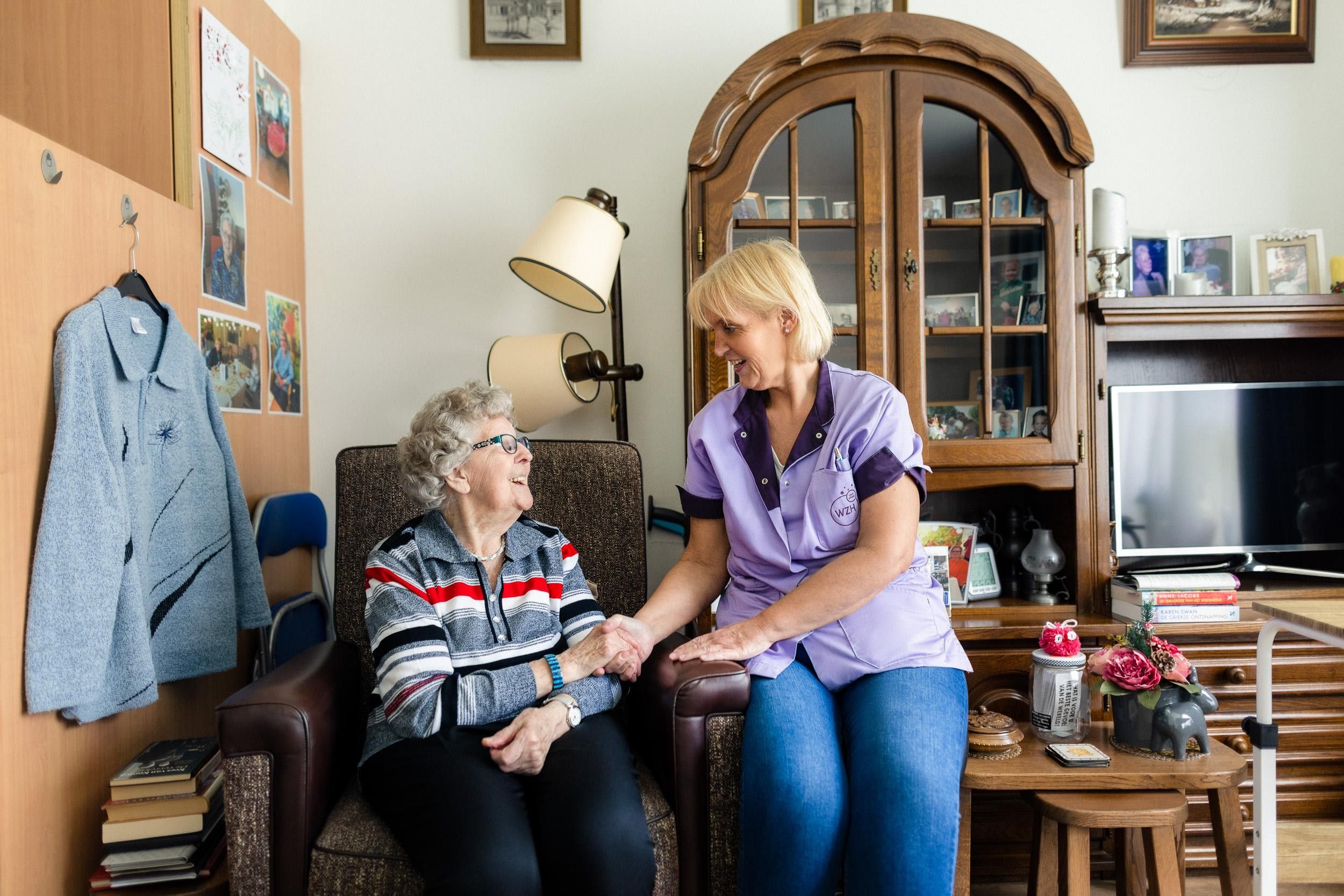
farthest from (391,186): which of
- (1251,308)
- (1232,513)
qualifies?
(1232,513)

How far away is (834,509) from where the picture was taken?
1558 mm

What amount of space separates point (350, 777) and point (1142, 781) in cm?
138

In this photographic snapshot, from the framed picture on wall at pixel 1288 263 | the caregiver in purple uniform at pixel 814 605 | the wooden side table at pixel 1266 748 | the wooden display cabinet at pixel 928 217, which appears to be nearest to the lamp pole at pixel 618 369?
the wooden display cabinet at pixel 928 217

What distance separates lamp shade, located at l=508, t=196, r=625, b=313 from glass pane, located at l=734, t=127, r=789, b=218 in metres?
0.35

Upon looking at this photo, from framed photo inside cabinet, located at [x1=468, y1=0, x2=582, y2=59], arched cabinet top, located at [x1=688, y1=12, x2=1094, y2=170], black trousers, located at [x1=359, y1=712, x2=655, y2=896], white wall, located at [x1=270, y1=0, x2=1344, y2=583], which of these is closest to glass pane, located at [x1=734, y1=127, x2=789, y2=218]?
arched cabinet top, located at [x1=688, y1=12, x2=1094, y2=170]

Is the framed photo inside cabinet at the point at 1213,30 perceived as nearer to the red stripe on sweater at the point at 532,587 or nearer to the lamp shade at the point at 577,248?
the lamp shade at the point at 577,248

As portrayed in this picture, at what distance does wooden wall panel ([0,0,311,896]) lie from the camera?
1.35 metres

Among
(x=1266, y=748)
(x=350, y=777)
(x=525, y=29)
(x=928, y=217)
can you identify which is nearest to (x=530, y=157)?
(x=525, y=29)

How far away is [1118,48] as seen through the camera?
253 centimetres

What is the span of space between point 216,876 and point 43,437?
789 mm

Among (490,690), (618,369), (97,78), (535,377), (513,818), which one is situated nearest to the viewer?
(513,818)

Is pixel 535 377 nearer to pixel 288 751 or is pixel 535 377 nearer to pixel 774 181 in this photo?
pixel 774 181

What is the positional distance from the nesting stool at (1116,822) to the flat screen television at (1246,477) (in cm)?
90

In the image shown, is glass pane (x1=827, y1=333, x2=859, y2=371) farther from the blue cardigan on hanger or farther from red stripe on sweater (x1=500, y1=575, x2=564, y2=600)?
the blue cardigan on hanger
